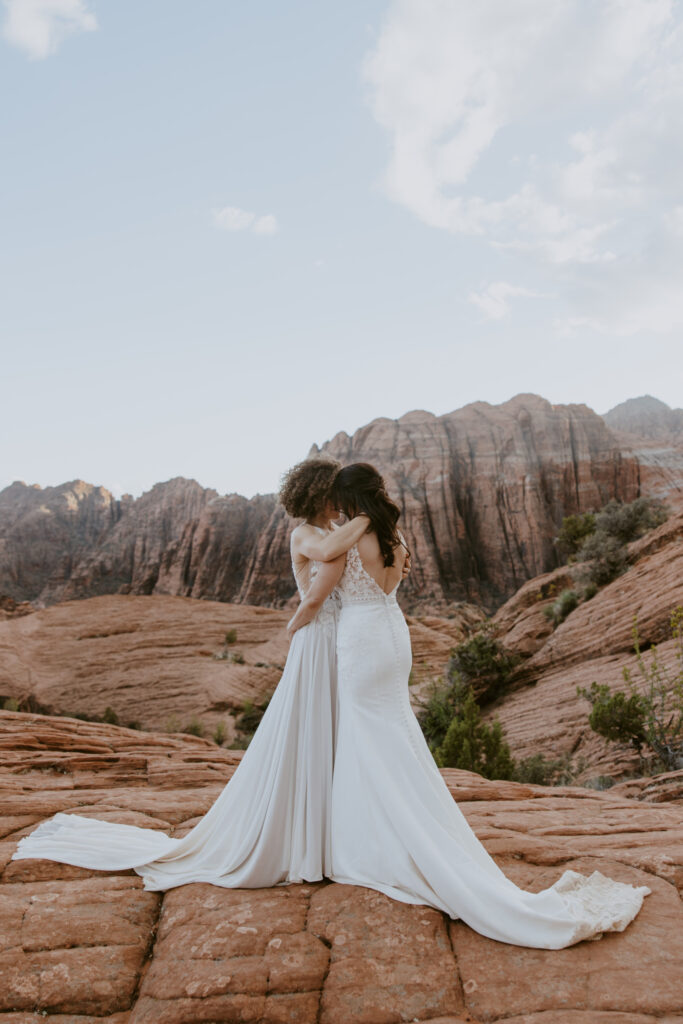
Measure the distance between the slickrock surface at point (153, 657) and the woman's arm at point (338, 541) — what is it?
16733 mm

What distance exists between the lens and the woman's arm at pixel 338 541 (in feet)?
12.2

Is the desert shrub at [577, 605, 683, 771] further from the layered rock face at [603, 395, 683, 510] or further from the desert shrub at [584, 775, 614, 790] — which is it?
the layered rock face at [603, 395, 683, 510]

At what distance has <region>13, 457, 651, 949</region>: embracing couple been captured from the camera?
10.7 ft

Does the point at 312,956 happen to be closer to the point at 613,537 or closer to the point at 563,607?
the point at 563,607

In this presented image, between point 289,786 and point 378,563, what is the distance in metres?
1.36

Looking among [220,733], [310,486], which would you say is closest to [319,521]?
[310,486]

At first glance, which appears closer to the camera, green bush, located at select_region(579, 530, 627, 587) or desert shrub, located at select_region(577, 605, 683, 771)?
desert shrub, located at select_region(577, 605, 683, 771)

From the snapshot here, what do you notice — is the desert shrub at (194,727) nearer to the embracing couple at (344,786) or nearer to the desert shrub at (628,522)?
the desert shrub at (628,522)

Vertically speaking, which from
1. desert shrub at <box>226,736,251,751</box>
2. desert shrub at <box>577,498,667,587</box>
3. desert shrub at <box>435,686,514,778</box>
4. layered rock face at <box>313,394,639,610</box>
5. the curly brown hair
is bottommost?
desert shrub at <box>226,736,251,751</box>

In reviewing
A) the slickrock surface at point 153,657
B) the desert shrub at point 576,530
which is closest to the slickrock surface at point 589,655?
the slickrock surface at point 153,657

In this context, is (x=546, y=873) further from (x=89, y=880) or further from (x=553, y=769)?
(x=553, y=769)

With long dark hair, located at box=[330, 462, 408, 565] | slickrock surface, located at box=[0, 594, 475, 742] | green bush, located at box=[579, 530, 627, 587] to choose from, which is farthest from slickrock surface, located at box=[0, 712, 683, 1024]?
slickrock surface, located at box=[0, 594, 475, 742]

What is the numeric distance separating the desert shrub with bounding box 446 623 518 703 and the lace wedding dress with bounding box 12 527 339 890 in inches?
496

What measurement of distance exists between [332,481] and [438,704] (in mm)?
10033
